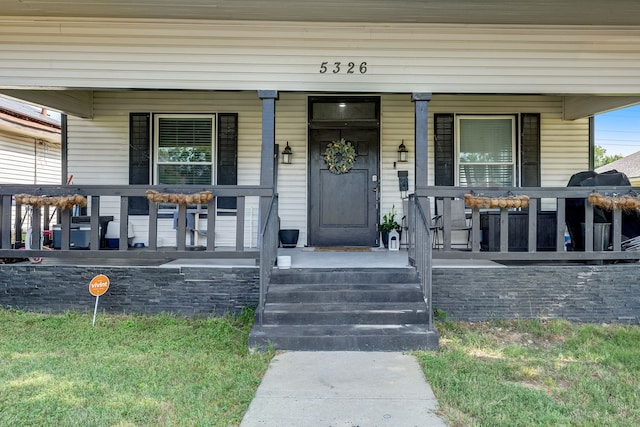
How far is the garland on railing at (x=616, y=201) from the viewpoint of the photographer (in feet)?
15.4

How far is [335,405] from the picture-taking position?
9.15ft

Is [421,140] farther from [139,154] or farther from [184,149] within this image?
[139,154]

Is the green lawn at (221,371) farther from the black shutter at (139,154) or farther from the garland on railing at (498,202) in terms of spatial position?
the black shutter at (139,154)

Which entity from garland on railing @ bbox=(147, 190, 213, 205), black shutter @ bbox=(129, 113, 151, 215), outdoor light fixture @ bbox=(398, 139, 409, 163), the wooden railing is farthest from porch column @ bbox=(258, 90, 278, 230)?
black shutter @ bbox=(129, 113, 151, 215)

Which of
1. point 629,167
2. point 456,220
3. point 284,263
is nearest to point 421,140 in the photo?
point 456,220

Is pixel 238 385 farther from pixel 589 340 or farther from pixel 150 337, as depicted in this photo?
pixel 589 340

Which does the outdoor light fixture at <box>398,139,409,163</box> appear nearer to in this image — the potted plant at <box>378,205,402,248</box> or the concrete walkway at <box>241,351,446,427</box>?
the potted plant at <box>378,205,402,248</box>

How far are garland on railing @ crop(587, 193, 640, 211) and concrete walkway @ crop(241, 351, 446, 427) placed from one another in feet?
9.70

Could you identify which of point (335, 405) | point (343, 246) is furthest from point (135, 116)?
point (335, 405)

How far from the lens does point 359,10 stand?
477 centimetres

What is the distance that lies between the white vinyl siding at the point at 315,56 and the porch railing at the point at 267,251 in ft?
5.18

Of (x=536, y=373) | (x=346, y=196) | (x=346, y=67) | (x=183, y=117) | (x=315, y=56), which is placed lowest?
(x=536, y=373)

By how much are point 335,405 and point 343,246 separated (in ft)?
13.2

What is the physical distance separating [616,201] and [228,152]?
17.3 feet
